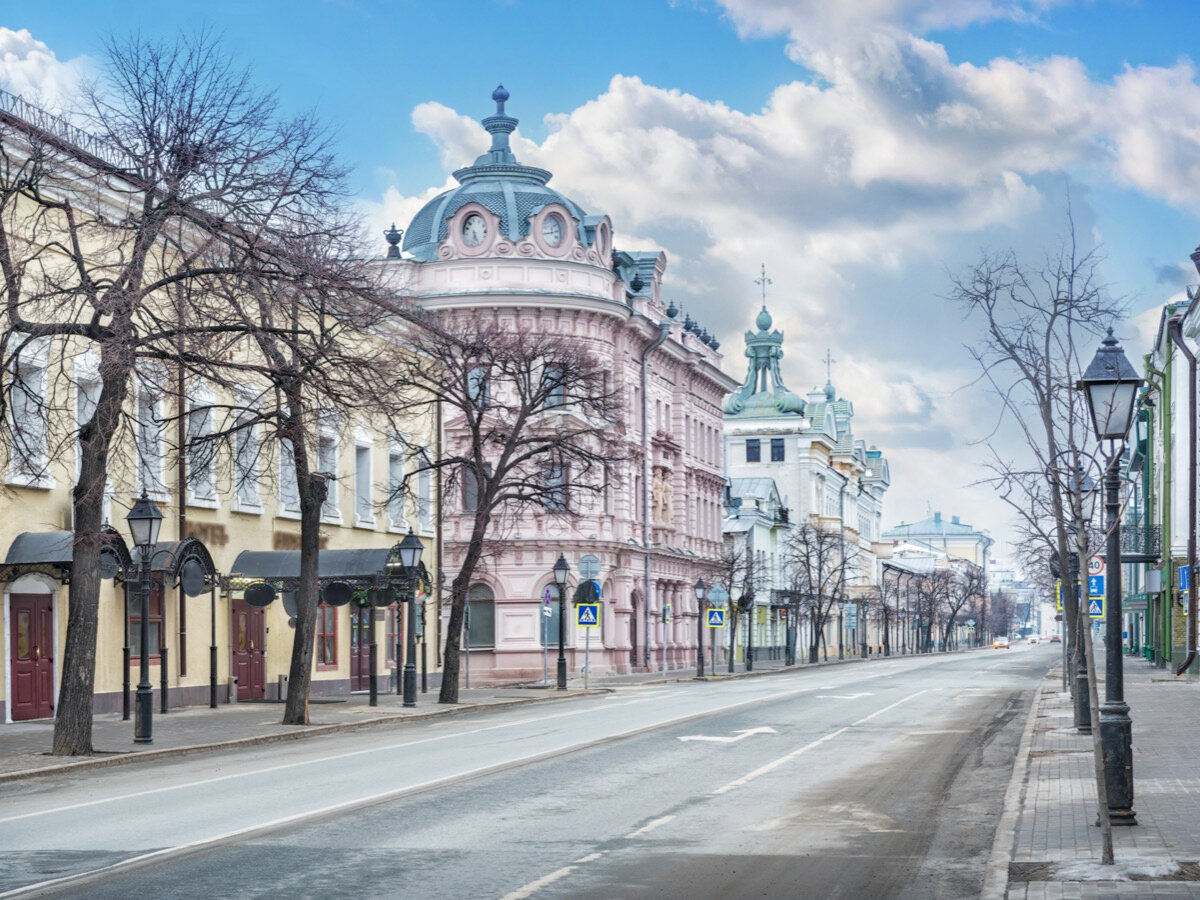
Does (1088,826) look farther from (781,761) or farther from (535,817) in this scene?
(781,761)

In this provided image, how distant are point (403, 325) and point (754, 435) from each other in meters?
74.6

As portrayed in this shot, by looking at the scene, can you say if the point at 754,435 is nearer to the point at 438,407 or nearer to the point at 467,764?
the point at 438,407

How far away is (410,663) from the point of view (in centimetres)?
3572

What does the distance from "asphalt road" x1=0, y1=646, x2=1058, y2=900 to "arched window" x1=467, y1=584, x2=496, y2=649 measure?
32849 mm

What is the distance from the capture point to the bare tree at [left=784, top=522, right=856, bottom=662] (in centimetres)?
8744

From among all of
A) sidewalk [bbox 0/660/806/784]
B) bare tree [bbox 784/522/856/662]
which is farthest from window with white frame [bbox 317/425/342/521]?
bare tree [bbox 784/522/856/662]

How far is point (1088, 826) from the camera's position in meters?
13.6

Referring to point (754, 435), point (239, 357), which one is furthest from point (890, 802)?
point (754, 435)

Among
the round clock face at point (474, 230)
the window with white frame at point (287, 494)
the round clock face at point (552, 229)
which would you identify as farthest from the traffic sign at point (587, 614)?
the round clock face at point (474, 230)

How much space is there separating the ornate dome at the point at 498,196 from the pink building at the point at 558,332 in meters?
0.05

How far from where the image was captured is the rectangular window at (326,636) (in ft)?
138

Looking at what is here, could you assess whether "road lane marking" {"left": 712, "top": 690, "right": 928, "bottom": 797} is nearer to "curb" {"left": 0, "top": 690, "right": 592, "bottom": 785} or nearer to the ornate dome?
"curb" {"left": 0, "top": 690, "right": 592, "bottom": 785}

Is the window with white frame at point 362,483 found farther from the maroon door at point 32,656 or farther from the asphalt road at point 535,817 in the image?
the asphalt road at point 535,817

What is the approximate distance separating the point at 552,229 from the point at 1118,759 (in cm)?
4921
